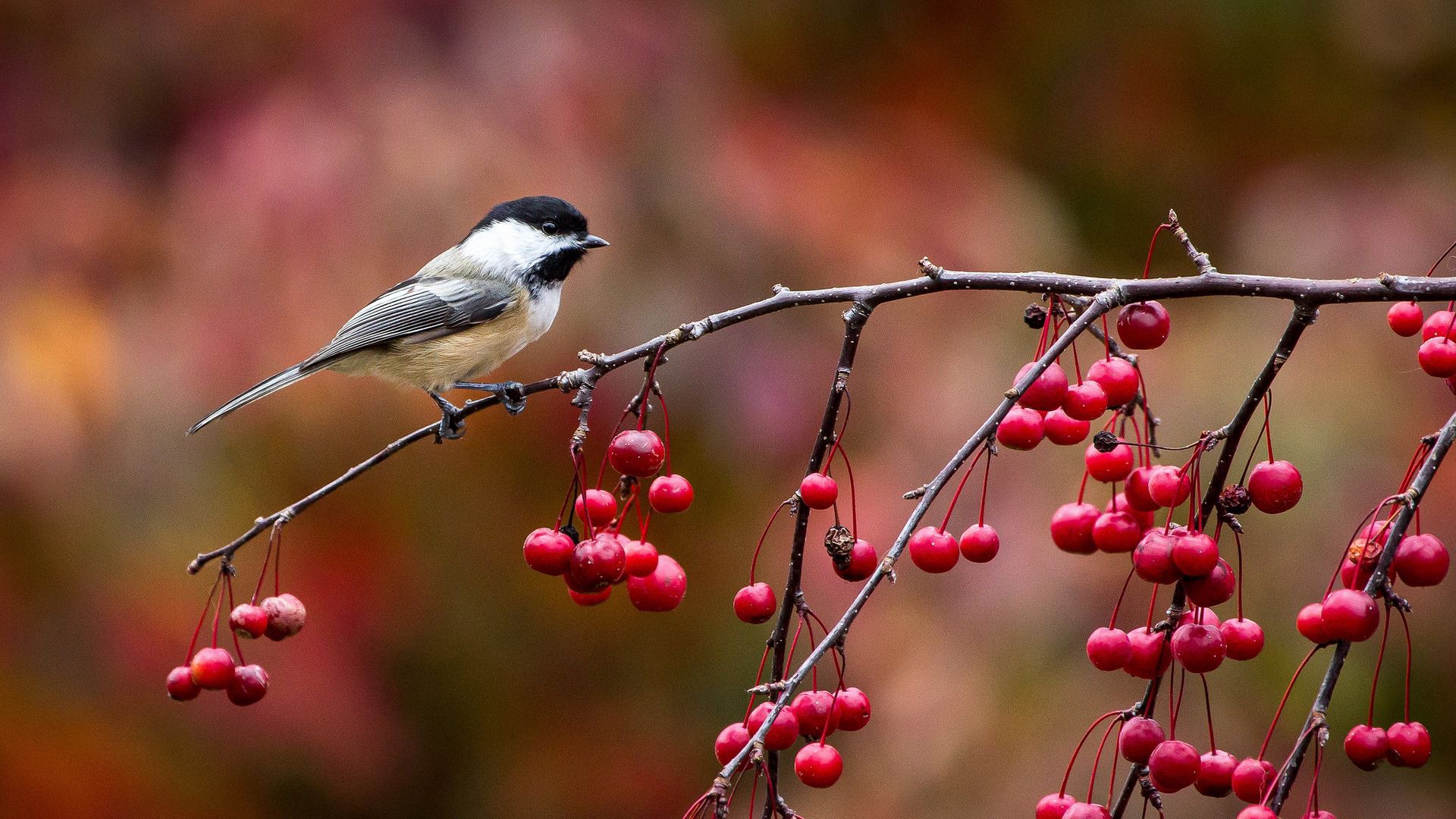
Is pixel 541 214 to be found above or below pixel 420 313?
above

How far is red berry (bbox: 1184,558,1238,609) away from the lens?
5.39 feet

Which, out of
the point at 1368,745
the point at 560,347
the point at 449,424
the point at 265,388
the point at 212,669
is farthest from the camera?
the point at 560,347

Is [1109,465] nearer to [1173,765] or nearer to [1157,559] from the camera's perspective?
[1157,559]

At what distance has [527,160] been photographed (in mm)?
3719

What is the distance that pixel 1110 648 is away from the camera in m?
1.75

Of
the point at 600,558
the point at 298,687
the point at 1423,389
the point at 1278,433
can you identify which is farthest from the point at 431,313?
the point at 1423,389

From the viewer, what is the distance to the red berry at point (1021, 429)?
1.95 meters

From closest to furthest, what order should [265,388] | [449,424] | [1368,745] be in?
[1368,745] → [449,424] → [265,388]

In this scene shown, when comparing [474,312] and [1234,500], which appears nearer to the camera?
[1234,500]

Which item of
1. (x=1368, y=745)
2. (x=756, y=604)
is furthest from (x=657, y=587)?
(x=1368, y=745)

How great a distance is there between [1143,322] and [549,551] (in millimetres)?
914

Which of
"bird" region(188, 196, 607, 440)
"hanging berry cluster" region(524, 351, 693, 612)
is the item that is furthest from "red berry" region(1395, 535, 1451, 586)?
"bird" region(188, 196, 607, 440)

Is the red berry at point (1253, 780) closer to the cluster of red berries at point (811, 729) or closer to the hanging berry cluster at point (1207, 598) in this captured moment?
the hanging berry cluster at point (1207, 598)

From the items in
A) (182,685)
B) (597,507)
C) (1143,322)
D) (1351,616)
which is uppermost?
(1143,322)
